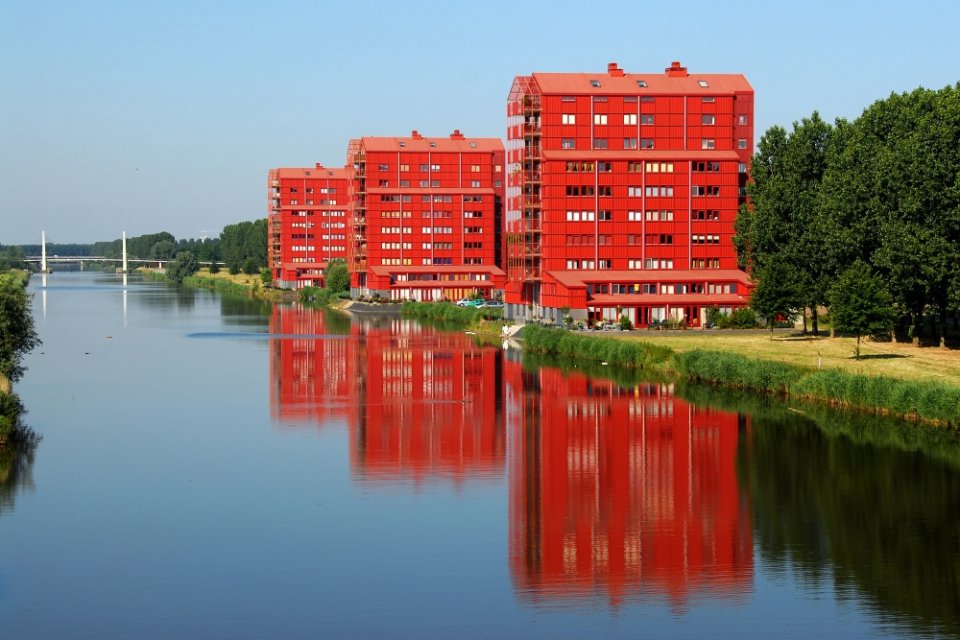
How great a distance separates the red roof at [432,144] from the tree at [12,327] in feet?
327

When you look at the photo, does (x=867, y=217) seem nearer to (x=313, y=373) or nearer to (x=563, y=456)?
(x=313, y=373)

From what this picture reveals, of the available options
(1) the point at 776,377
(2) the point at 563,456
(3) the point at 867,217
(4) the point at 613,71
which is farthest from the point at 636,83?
(2) the point at 563,456

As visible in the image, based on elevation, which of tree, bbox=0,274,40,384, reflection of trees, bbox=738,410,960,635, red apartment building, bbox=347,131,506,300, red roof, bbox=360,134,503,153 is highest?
red roof, bbox=360,134,503,153

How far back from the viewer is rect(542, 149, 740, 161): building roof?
10631 cm

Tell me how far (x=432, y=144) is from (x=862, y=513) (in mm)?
123165

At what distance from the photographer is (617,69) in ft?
363

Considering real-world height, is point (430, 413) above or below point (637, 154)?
below

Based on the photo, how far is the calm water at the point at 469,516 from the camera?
103 feet

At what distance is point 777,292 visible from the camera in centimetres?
8800

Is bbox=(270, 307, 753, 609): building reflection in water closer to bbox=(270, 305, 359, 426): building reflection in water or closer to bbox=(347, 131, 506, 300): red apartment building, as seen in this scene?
bbox=(270, 305, 359, 426): building reflection in water

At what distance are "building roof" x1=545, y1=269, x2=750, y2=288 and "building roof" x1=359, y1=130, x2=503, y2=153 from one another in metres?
55.7

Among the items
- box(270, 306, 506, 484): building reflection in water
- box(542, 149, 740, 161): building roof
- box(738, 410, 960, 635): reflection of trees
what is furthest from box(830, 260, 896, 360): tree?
box(542, 149, 740, 161): building roof

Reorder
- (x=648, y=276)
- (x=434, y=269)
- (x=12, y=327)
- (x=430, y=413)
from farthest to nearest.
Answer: (x=434, y=269)
(x=648, y=276)
(x=430, y=413)
(x=12, y=327)

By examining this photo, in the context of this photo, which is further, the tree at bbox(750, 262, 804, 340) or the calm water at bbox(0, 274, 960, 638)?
the tree at bbox(750, 262, 804, 340)
